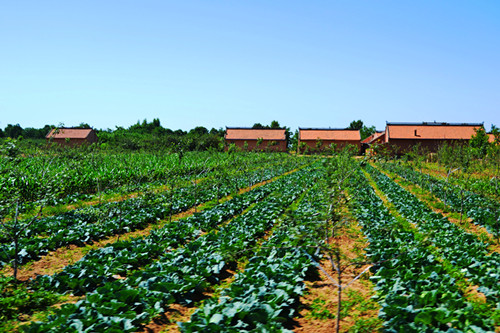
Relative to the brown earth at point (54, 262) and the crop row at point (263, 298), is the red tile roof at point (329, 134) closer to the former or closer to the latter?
the brown earth at point (54, 262)

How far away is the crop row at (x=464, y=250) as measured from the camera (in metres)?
6.38

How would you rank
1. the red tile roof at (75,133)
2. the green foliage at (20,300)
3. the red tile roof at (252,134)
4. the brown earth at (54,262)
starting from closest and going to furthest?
the green foliage at (20,300)
the brown earth at (54,262)
the red tile roof at (75,133)
the red tile roof at (252,134)

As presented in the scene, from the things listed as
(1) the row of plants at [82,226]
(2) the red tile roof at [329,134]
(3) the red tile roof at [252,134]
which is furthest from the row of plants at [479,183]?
(3) the red tile roof at [252,134]

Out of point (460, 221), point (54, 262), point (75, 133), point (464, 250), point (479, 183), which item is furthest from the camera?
point (75, 133)

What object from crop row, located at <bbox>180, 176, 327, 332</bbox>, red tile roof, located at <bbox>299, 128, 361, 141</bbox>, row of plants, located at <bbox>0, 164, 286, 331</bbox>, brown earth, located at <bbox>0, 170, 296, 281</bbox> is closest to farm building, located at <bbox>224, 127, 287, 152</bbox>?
red tile roof, located at <bbox>299, 128, 361, 141</bbox>

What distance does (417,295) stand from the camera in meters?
5.38

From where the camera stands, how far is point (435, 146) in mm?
60125

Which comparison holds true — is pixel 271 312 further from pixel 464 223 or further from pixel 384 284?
pixel 464 223

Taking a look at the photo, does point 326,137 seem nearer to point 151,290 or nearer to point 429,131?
point 429,131

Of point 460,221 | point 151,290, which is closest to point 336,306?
point 151,290

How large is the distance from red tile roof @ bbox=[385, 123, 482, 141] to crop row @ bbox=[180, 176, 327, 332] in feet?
198

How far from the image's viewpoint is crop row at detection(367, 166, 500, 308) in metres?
6.38

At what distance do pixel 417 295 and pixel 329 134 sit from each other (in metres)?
69.2

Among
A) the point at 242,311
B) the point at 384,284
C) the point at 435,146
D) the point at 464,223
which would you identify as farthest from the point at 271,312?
the point at 435,146
